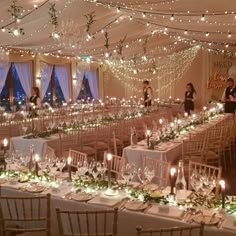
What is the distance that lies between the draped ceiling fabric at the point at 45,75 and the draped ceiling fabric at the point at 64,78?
0.65 meters

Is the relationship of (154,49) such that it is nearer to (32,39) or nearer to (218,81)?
(218,81)

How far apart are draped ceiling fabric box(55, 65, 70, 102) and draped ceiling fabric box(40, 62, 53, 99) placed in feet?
2.13

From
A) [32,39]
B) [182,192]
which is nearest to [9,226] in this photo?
[182,192]

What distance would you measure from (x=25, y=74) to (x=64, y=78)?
2.40 metres

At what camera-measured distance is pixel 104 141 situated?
8.96 meters

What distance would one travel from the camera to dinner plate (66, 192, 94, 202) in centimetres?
386

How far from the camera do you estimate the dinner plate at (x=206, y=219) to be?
3254mm

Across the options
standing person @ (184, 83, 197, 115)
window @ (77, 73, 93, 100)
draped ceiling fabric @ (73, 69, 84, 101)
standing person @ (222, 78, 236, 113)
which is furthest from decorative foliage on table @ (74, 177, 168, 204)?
window @ (77, 73, 93, 100)

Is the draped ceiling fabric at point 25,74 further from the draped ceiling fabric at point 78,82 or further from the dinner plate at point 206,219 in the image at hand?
the dinner plate at point 206,219

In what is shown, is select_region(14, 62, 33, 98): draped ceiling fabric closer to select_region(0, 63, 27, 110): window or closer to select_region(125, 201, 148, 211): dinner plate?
select_region(0, 63, 27, 110): window

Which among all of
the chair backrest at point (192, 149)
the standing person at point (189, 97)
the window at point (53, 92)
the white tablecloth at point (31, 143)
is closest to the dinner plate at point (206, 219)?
the chair backrest at point (192, 149)

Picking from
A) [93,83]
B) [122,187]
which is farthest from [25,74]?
[122,187]

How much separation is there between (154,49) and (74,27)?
7342 millimetres

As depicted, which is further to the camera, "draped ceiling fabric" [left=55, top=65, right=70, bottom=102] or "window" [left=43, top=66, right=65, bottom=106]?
"draped ceiling fabric" [left=55, top=65, right=70, bottom=102]
